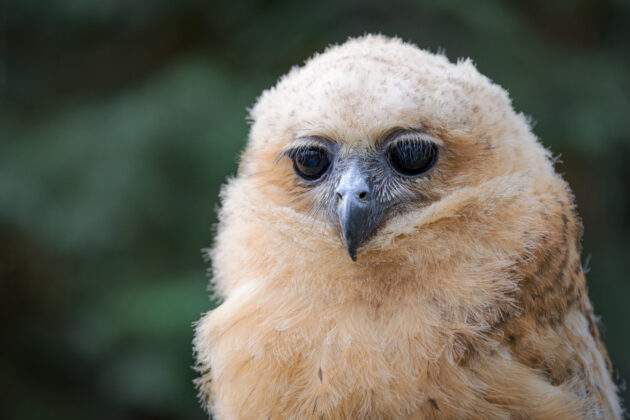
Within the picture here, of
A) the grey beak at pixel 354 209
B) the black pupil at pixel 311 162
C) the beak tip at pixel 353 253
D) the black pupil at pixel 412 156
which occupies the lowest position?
the beak tip at pixel 353 253

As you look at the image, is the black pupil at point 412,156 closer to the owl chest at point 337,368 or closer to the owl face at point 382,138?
the owl face at point 382,138

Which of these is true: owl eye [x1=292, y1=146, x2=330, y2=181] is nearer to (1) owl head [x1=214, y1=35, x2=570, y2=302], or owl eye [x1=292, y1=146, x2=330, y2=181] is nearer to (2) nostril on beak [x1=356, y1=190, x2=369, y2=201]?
(1) owl head [x1=214, y1=35, x2=570, y2=302]

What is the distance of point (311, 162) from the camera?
2697 mm

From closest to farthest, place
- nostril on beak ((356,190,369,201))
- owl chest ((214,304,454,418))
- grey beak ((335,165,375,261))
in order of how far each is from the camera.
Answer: owl chest ((214,304,454,418))
grey beak ((335,165,375,261))
nostril on beak ((356,190,369,201))

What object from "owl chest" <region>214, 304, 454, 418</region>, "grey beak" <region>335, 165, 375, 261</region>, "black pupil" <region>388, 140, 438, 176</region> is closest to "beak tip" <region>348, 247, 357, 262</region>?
"grey beak" <region>335, 165, 375, 261</region>

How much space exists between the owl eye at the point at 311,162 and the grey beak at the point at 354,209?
132 mm

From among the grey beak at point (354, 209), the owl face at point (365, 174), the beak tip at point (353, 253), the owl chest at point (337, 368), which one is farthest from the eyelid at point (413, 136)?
the owl chest at point (337, 368)

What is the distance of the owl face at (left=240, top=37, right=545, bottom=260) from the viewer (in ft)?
8.19

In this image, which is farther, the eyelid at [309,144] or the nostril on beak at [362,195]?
the eyelid at [309,144]

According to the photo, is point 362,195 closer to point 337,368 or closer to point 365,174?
point 365,174

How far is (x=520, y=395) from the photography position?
2.28 meters

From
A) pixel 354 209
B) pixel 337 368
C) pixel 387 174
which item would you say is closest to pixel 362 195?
pixel 354 209

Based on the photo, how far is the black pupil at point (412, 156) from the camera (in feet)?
8.35

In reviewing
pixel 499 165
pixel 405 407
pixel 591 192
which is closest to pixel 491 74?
pixel 591 192
